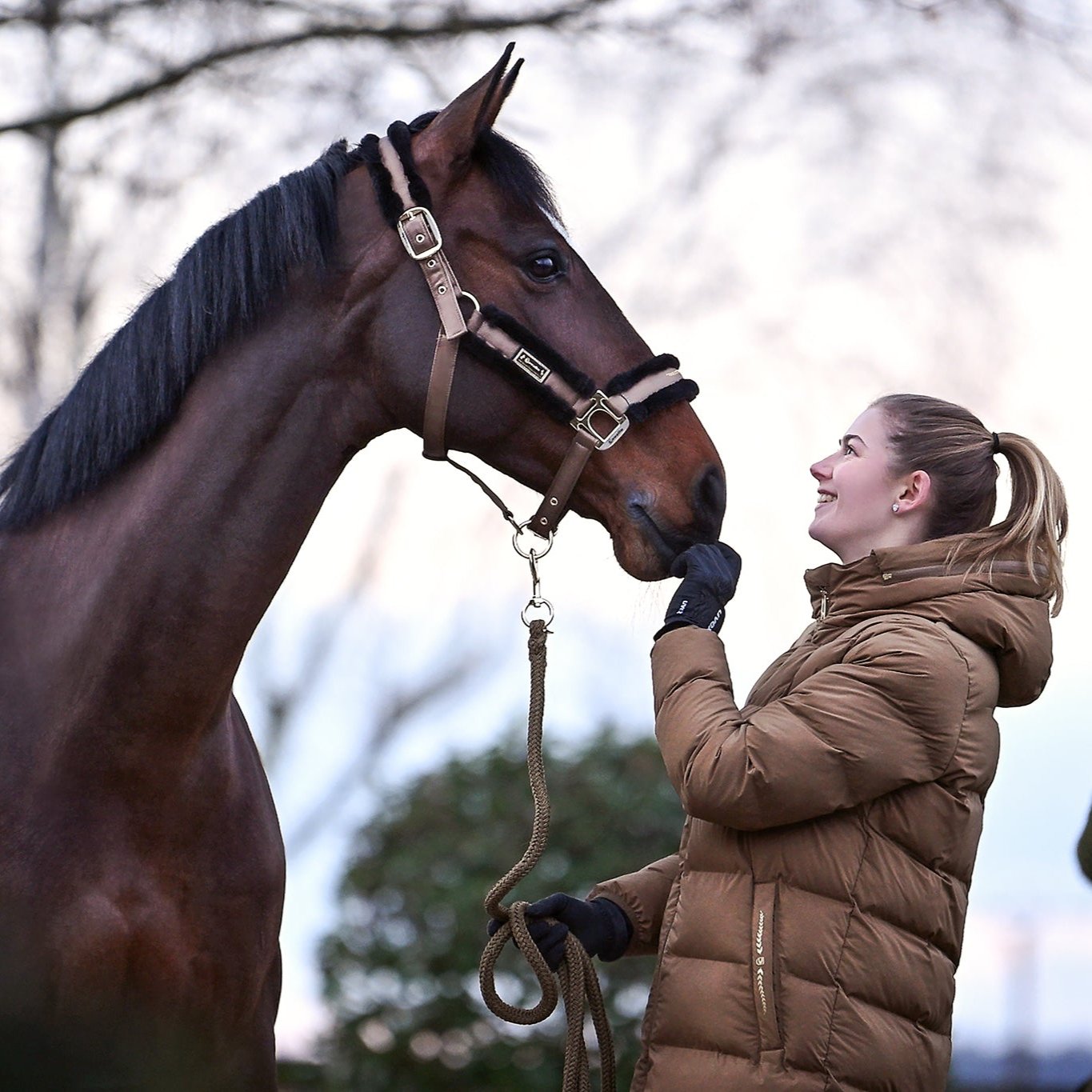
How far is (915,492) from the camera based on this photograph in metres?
1.96

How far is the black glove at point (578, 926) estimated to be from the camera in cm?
201

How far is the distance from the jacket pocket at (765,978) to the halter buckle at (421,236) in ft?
3.61

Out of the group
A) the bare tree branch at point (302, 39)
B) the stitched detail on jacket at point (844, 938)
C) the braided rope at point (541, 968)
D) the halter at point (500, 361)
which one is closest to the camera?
the stitched detail on jacket at point (844, 938)

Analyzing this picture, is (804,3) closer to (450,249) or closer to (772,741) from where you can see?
(450,249)

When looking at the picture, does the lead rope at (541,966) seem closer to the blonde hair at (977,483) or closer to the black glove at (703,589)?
the black glove at (703,589)

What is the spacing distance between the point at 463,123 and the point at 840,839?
1.24m

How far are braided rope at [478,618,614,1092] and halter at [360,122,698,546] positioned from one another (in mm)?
344

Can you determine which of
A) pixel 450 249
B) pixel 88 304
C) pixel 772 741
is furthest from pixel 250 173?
pixel 772 741

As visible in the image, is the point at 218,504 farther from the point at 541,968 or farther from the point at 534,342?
the point at 541,968

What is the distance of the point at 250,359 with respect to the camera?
2.00 meters

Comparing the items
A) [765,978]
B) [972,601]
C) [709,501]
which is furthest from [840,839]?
[709,501]

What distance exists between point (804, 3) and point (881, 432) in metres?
3.78

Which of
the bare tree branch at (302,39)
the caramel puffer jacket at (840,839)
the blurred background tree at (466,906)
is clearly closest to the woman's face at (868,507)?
the caramel puffer jacket at (840,839)

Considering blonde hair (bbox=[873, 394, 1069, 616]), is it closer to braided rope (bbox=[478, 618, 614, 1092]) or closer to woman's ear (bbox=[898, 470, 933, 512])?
woman's ear (bbox=[898, 470, 933, 512])
